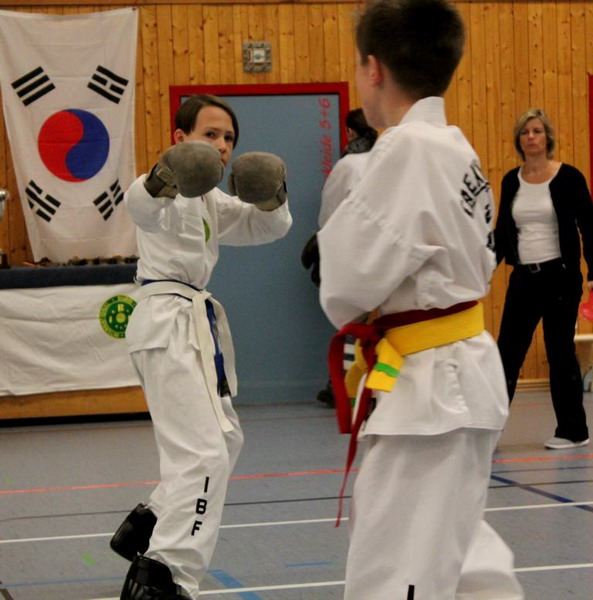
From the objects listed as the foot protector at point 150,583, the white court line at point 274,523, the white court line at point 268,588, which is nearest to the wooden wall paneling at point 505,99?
the white court line at point 274,523

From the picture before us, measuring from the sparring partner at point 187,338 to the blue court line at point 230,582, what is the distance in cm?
25

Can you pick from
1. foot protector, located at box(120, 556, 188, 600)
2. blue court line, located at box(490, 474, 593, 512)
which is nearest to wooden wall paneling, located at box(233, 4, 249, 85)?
blue court line, located at box(490, 474, 593, 512)

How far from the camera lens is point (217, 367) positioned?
11.5 feet

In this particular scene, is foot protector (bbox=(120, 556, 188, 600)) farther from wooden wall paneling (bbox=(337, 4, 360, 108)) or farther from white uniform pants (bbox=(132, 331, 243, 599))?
wooden wall paneling (bbox=(337, 4, 360, 108))

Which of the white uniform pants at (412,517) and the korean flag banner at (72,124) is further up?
the korean flag banner at (72,124)

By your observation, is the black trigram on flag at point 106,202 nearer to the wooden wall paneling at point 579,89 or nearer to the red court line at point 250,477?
the red court line at point 250,477

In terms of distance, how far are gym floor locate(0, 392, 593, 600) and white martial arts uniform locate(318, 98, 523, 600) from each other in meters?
1.27

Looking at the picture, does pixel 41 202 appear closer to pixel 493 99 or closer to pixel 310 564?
pixel 493 99

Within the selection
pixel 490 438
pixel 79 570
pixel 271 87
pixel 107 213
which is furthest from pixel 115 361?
pixel 490 438

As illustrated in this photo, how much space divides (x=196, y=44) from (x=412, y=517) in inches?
278

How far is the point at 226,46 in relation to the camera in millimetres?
8805

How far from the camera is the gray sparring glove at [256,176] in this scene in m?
3.30

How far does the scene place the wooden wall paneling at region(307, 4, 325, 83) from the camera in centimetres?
890

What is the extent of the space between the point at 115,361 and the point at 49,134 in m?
1.92
